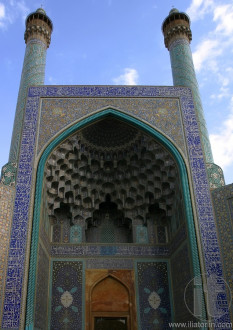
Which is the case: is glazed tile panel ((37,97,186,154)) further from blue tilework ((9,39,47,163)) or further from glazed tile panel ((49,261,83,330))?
glazed tile panel ((49,261,83,330))

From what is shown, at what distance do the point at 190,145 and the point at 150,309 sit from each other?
3311 millimetres

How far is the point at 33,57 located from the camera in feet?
28.7

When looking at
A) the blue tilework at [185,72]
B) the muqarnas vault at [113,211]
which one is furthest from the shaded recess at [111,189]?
the blue tilework at [185,72]

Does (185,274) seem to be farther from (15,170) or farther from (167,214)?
(15,170)

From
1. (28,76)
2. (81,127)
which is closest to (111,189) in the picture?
(81,127)

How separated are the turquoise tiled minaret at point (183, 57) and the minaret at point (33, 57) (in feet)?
10.7

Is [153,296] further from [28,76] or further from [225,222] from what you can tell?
[28,76]

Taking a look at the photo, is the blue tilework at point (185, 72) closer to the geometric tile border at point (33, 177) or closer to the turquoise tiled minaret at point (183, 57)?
the turquoise tiled minaret at point (183, 57)

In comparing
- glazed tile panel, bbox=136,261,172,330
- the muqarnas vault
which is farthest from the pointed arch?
glazed tile panel, bbox=136,261,172,330

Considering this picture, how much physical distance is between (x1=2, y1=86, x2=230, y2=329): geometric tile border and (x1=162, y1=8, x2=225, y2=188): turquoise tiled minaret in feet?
0.95

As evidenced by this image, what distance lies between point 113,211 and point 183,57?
14.0ft

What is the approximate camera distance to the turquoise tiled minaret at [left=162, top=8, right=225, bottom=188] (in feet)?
24.5

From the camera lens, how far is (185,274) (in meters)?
6.06

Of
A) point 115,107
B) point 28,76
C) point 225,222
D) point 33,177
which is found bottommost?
point 225,222
